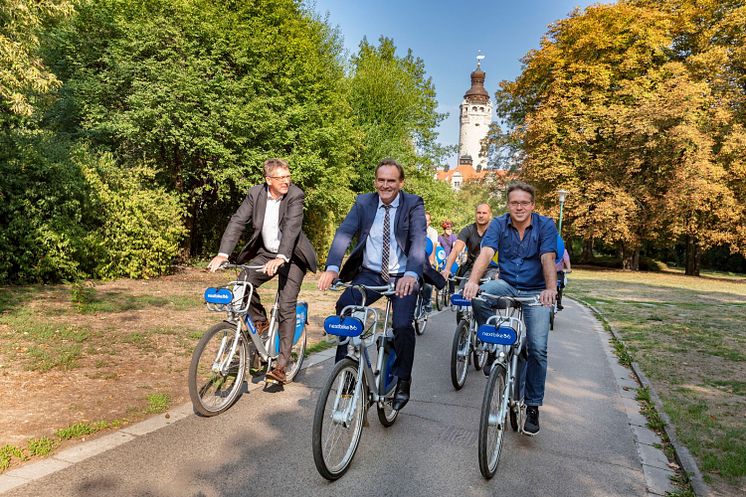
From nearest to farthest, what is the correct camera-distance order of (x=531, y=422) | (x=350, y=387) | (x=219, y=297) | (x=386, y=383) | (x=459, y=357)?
(x=350, y=387) → (x=386, y=383) → (x=531, y=422) → (x=219, y=297) → (x=459, y=357)

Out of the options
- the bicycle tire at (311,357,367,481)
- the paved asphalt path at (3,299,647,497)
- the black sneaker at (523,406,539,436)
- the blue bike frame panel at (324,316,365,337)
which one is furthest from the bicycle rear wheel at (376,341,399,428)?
the black sneaker at (523,406,539,436)

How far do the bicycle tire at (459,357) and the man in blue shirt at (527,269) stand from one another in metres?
1.23

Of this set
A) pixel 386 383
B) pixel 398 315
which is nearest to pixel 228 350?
pixel 386 383

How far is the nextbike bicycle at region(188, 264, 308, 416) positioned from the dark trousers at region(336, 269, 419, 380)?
1017mm

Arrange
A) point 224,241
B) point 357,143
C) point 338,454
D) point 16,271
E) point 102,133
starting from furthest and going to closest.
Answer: point 357,143 < point 102,133 < point 16,271 < point 224,241 < point 338,454

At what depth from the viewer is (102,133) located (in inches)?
554

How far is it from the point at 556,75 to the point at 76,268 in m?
27.1

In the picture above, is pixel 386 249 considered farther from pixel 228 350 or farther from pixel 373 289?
pixel 228 350

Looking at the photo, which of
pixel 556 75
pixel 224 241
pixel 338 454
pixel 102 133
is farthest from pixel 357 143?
pixel 338 454

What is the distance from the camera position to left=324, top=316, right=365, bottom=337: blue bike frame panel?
3262mm

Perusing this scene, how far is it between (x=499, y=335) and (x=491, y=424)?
58 cm

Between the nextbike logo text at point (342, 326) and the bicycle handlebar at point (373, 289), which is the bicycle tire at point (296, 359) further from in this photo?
the nextbike logo text at point (342, 326)

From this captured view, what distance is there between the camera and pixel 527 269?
4.05 m

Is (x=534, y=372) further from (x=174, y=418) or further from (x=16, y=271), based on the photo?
(x=16, y=271)
